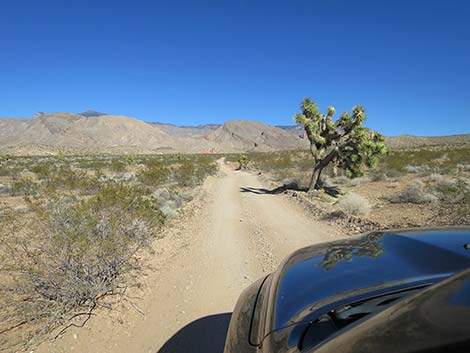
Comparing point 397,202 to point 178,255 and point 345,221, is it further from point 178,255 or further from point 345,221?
point 178,255

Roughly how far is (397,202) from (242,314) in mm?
11218

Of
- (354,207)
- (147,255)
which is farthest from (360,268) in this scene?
(354,207)

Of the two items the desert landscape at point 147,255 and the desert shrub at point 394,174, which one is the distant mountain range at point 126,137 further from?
the desert landscape at point 147,255

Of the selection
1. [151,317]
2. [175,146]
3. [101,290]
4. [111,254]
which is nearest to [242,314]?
[151,317]

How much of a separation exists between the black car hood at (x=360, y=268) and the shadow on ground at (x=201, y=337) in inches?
71.7

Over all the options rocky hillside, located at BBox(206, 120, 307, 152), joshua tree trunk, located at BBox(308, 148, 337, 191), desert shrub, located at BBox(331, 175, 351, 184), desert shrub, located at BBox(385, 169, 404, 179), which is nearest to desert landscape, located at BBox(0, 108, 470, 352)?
joshua tree trunk, located at BBox(308, 148, 337, 191)

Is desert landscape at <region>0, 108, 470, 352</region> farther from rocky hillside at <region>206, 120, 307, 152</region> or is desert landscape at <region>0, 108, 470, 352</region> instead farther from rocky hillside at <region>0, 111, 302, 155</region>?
rocky hillside at <region>206, 120, 307, 152</region>

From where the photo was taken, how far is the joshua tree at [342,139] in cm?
1517

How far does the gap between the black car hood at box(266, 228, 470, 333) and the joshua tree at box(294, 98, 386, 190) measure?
1337 centimetres

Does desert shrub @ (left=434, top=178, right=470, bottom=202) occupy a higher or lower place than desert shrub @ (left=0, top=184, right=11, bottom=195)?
higher

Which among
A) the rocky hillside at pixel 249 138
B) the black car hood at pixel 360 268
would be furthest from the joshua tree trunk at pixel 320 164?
the rocky hillside at pixel 249 138

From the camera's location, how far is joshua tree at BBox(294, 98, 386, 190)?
15172mm

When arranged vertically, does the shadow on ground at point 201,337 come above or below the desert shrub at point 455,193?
below

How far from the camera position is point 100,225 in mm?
5645
